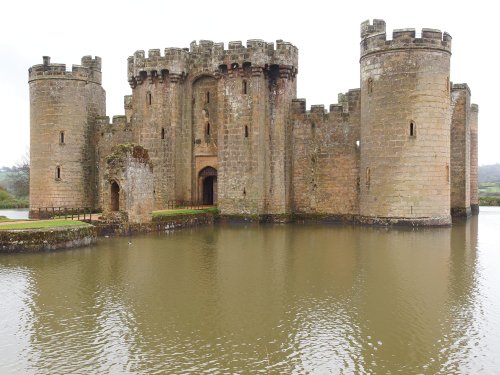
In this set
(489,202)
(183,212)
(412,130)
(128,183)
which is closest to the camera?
(128,183)

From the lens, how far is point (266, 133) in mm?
26141

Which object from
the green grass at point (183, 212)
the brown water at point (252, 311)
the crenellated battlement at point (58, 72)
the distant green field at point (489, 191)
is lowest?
the brown water at point (252, 311)

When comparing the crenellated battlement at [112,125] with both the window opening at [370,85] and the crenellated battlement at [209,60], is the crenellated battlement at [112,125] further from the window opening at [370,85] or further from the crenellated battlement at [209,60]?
the window opening at [370,85]

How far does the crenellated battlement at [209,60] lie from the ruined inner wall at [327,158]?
8.78ft

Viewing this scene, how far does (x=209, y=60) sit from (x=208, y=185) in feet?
23.2

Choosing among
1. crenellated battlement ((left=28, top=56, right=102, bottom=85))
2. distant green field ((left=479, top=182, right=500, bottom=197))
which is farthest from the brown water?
distant green field ((left=479, top=182, right=500, bottom=197))

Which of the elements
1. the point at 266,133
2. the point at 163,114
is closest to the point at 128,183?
the point at 163,114

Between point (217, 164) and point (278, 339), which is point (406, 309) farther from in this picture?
point (217, 164)

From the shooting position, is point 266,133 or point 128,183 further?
point 266,133

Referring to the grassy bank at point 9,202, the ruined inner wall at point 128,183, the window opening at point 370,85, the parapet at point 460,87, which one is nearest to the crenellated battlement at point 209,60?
the window opening at point 370,85

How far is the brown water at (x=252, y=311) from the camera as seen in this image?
22.9 ft

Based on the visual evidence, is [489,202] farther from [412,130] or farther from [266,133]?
[266,133]

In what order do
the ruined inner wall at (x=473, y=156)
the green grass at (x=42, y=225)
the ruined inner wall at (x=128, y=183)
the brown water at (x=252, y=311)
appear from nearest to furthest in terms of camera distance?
the brown water at (x=252, y=311), the green grass at (x=42, y=225), the ruined inner wall at (x=128, y=183), the ruined inner wall at (x=473, y=156)

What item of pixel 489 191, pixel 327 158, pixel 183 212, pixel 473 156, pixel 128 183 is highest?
pixel 473 156
